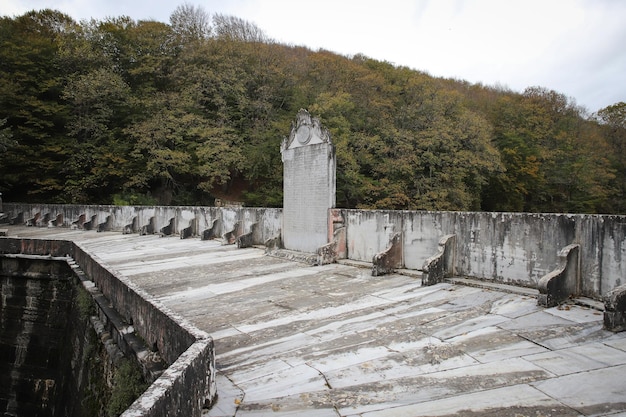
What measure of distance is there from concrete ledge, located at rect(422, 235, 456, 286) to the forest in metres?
16.8

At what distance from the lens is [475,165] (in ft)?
80.0

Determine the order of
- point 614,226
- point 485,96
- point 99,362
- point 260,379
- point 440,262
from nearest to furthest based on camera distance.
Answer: point 260,379, point 614,226, point 99,362, point 440,262, point 485,96

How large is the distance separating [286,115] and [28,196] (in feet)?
61.4

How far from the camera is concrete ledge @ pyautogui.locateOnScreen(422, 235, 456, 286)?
6.41m

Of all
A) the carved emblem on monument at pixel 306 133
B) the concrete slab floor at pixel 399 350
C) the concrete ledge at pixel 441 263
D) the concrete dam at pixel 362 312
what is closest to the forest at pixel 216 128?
the carved emblem on monument at pixel 306 133

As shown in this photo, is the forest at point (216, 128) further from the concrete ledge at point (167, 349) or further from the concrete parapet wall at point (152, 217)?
the concrete ledge at point (167, 349)

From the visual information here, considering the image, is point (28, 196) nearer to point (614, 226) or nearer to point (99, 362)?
point (99, 362)

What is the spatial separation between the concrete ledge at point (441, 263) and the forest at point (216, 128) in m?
16.8

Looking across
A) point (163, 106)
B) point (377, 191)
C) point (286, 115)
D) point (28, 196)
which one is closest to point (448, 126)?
point (377, 191)

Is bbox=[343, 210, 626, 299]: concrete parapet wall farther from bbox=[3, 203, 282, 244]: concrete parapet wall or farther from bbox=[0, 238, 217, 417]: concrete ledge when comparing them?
bbox=[0, 238, 217, 417]: concrete ledge

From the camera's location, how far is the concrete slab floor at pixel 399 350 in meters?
2.83

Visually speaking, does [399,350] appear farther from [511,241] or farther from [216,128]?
[216,128]

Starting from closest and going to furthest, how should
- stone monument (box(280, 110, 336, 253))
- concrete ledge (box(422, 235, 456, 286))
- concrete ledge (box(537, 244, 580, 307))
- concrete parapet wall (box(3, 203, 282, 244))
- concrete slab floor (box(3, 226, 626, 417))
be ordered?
1. concrete slab floor (box(3, 226, 626, 417))
2. concrete ledge (box(537, 244, 580, 307))
3. concrete ledge (box(422, 235, 456, 286))
4. stone monument (box(280, 110, 336, 253))
5. concrete parapet wall (box(3, 203, 282, 244))

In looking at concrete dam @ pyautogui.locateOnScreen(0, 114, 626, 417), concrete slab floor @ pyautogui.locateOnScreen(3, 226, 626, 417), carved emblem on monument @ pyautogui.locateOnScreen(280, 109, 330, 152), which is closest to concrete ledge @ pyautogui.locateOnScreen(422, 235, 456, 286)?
concrete dam @ pyautogui.locateOnScreen(0, 114, 626, 417)
